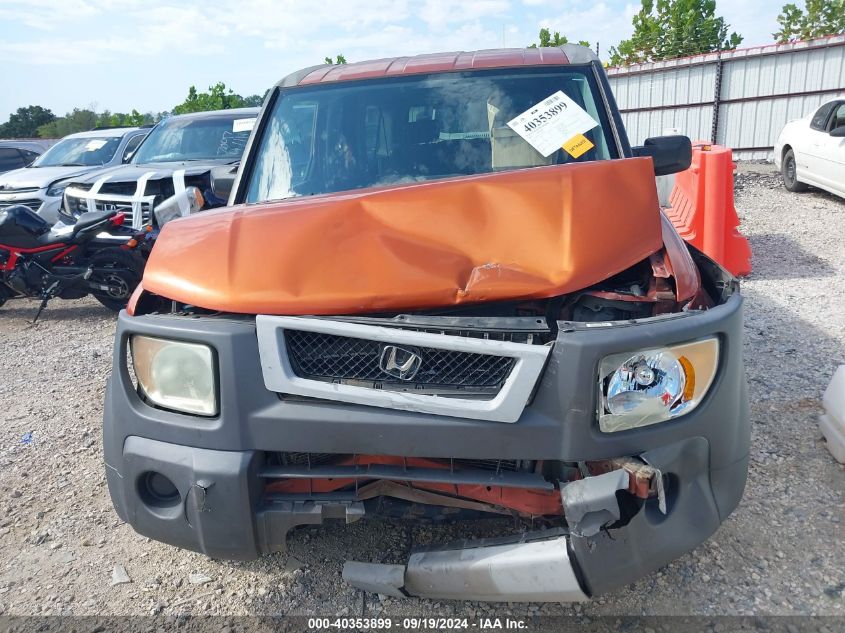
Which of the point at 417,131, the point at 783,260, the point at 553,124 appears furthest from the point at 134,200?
the point at 783,260

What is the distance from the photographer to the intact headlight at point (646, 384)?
185cm

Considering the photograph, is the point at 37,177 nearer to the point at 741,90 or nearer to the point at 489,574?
the point at 489,574

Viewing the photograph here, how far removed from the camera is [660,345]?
6.00 feet

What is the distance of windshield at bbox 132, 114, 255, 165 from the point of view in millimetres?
8000

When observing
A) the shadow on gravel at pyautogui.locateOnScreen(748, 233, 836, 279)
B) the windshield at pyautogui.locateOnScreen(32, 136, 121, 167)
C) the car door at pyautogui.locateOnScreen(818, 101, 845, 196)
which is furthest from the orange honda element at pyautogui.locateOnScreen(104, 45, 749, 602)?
the windshield at pyautogui.locateOnScreen(32, 136, 121, 167)

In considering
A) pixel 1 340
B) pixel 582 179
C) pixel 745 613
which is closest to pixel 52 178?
pixel 1 340

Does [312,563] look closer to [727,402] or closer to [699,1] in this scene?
[727,402]

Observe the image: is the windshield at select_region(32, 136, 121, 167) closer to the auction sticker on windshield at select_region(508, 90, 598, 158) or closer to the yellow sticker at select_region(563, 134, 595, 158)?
the auction sticker on windshield at select_region(508, 90, 598, 158)

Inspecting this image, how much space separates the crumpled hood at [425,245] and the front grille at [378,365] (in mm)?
101

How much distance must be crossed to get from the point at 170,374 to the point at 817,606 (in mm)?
2285

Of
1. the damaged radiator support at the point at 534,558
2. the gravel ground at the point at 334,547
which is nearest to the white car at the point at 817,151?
the gravel ground at the point at 334,547

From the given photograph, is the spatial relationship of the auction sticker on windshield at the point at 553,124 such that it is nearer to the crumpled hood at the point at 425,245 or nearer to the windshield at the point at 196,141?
the crumpled hood at the point at 425,245

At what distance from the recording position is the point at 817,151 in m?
9.29

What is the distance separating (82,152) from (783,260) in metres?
10.2
